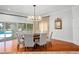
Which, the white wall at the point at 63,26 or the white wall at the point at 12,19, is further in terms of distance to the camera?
the white wall at the point at 63,26

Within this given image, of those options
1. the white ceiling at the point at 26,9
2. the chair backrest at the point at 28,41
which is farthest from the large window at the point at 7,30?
the chair backrest at the point at 28,41

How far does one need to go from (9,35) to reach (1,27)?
26 cm

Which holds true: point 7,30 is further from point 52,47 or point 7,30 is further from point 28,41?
point 52,47

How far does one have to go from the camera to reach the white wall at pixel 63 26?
2457 millimetres

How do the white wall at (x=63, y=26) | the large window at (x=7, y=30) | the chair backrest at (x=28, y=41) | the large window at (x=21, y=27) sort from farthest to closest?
the chair backrest at (x=28, y=41)
the white wall at (x=63, y=26)
the large window at (x=21, y=27)
the large window at (x=7, y=30)

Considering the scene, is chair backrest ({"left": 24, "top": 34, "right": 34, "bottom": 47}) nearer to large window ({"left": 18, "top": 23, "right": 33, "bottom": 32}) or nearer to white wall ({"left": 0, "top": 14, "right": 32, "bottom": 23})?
large window ({"left": 18, "top": 23, "right": 33, "bottom": 32})

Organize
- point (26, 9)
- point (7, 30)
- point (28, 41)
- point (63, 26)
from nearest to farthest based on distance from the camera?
point (7, 30) < point (26, 9) < point (63, 26) < point (28, 41)

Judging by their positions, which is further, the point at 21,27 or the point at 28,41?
the point at 28,41

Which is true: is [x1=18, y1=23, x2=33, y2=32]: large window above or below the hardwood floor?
above

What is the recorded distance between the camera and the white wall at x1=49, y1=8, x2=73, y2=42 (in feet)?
8.06

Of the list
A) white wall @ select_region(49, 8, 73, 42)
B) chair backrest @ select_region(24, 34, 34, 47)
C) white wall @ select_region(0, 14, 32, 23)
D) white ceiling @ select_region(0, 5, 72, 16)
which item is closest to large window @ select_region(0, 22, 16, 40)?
white wall @ select_region(0, 14, 32, 23)

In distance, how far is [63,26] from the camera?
8.89 ft

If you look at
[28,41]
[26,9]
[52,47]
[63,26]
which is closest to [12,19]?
[26,9]

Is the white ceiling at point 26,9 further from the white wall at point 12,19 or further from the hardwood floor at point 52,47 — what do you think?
the hardwood floor at point 52,47
